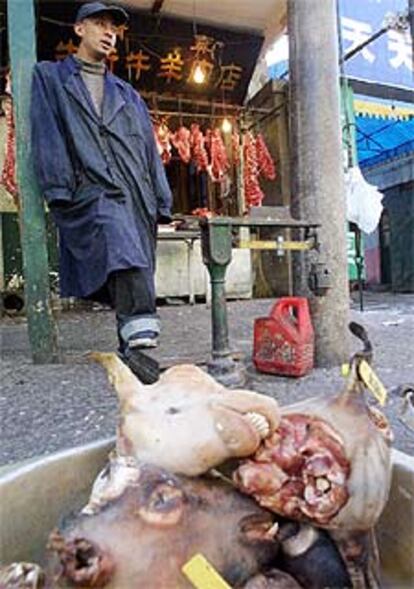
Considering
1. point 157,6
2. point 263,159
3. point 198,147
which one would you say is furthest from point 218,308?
point 263,159

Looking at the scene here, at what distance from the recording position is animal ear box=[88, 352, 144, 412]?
96cm

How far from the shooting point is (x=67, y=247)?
122 inches

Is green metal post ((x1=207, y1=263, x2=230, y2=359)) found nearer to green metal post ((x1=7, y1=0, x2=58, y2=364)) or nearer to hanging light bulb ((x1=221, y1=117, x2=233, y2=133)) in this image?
green metal post ((x1=7, y1=0, x2=58, y2=364))

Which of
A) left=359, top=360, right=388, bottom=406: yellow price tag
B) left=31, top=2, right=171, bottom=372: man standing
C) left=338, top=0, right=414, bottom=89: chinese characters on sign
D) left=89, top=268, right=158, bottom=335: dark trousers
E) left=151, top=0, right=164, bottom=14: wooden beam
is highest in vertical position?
left=338, top=0, right=414, bottom=89: chinese characters on sign

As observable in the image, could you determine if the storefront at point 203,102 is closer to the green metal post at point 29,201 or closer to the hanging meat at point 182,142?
the hanging meat at point 182,142

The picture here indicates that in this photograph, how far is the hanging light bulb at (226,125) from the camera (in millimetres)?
9180

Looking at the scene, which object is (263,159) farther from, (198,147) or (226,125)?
(198,147)

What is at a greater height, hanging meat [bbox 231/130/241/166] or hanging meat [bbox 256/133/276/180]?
hanging meat [bbox 231/130/241/166]

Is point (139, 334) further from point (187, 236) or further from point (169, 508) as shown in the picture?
point (187, 236)

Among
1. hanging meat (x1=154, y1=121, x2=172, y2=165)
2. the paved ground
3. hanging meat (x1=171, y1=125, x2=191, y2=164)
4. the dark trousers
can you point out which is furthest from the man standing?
hanging meat (x1=171, y1=125, x2=191, y2=164)

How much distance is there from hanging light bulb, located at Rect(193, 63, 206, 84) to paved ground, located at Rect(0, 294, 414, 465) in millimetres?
4220

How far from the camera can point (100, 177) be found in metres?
3.01

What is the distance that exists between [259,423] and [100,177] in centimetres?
235

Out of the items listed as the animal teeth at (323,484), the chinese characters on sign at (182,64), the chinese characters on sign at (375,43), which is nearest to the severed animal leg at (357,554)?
the animal teeth at (323,484)
